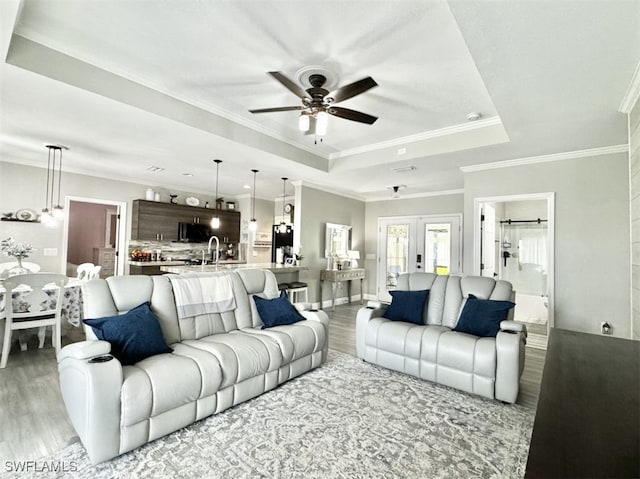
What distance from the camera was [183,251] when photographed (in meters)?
7.57

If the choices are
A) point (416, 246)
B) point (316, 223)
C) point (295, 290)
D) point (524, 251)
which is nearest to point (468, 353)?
point (295, 290)

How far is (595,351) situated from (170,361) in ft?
7.98

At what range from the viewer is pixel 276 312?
333 cm

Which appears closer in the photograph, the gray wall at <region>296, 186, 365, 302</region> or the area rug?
the area rug

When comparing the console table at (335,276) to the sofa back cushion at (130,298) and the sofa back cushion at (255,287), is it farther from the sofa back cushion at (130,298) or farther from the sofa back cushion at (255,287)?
the sofa back cushion at (130,298)

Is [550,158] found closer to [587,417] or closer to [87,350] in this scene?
[587,417]

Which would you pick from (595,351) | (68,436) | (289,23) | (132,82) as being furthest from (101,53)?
(595,351)

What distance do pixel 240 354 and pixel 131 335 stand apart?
806 millimetres

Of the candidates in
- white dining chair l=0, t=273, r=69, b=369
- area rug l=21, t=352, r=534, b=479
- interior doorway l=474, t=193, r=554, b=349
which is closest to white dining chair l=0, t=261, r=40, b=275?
white dining chair l=0, t=273, r=69, b=369

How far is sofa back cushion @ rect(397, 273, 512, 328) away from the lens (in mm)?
3374

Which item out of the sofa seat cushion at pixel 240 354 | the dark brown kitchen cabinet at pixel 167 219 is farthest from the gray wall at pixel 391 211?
the sofa seat cushion at pixel 240 354

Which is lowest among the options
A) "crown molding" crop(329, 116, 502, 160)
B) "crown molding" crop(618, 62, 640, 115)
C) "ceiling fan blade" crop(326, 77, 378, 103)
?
"ceiling fan blade" crop(326, 77, 378, 103)

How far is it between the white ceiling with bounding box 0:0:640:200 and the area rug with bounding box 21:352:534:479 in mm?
2633

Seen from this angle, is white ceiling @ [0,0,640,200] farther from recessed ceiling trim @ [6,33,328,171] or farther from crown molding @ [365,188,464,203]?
crown molding @ [365,188,464,203]
